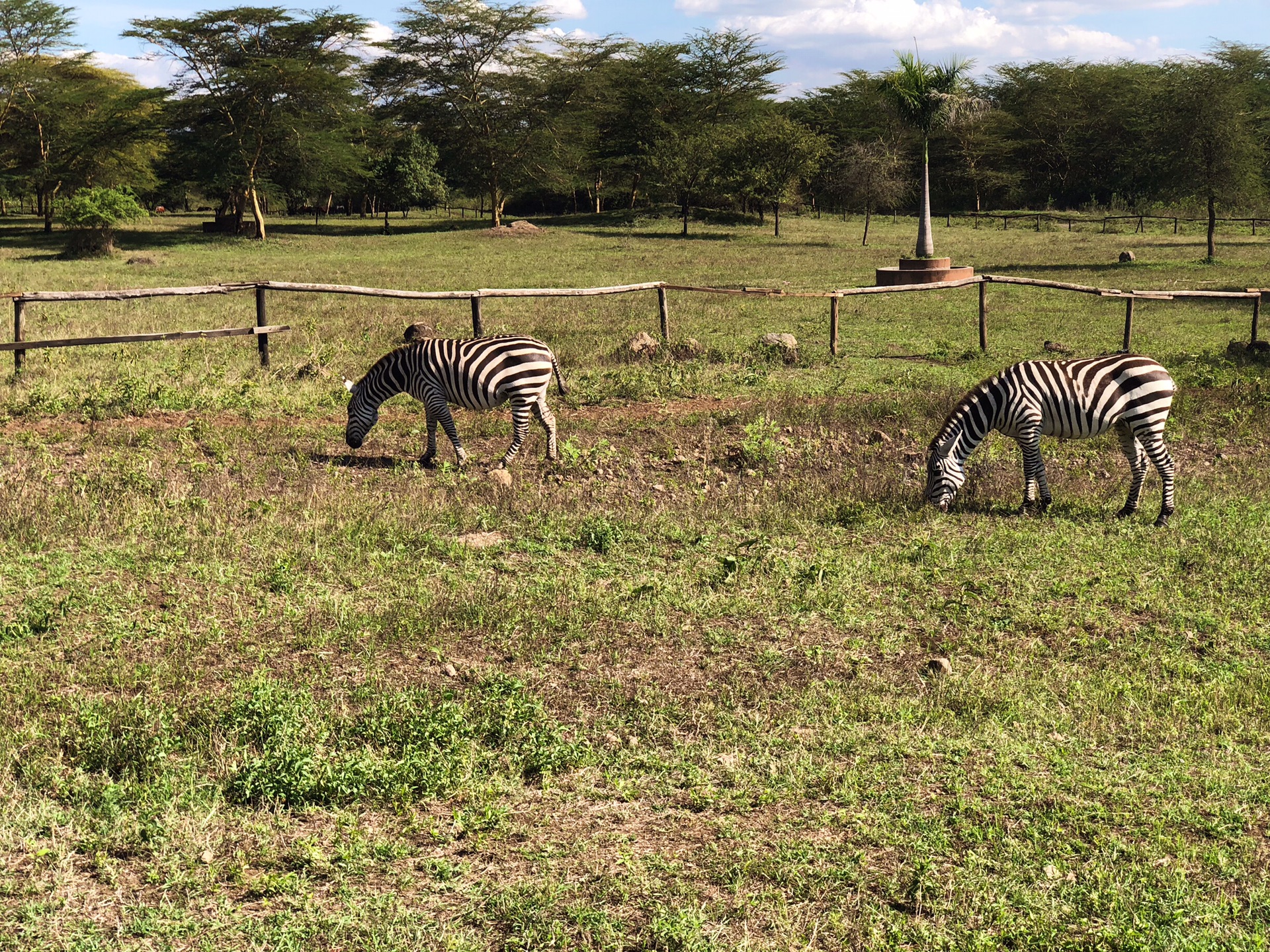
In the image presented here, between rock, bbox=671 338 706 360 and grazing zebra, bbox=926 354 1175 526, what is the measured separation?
736 centimetres

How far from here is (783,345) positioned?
17.4m

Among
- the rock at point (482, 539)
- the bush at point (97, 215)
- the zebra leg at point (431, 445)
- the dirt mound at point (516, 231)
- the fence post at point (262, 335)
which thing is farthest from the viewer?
the dirt mound at point (516, 231)

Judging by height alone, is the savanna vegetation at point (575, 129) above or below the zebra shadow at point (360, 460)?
above

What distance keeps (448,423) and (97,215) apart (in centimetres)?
3255

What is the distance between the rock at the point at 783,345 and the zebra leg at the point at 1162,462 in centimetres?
758

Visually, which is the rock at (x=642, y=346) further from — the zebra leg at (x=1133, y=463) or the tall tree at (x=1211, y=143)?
the tall tree at (x=1211, y=143)


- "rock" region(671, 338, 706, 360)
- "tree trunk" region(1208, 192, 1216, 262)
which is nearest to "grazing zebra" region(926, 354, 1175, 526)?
"rock" region(671, 338, 706, 360)

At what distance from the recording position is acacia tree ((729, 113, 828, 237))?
161ft

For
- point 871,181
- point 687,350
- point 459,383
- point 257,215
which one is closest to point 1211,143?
point 871,181

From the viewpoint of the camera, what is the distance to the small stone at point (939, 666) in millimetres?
6750

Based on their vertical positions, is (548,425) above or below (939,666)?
above

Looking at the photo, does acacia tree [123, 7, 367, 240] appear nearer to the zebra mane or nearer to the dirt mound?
the dirt mound

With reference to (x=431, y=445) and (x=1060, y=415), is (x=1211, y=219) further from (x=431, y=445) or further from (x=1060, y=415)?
(x=431, y=445)

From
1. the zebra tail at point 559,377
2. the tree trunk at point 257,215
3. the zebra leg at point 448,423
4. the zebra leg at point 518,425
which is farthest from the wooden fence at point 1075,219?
the zebra leg at point 448,423
